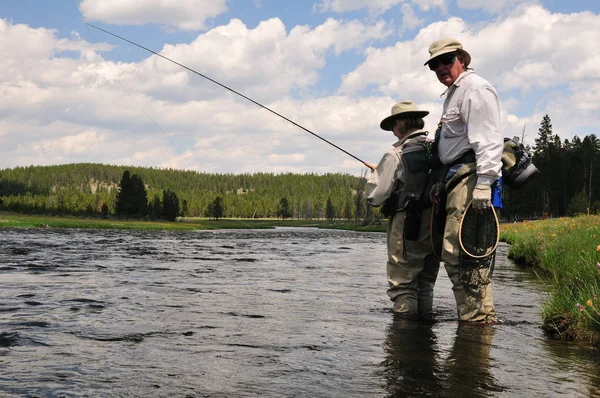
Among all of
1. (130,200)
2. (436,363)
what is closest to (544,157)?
(130,200)

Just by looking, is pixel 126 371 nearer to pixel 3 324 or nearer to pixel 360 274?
pixel 3 324

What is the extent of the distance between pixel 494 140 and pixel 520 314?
269 centimetres

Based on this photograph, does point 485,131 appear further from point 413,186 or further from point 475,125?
point 413,186

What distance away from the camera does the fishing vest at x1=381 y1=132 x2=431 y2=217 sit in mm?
6301

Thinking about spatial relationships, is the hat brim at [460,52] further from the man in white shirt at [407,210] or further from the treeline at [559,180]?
the treeline at [559,180]

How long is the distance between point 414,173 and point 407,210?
1.44 ft

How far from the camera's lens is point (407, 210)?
20.6ft

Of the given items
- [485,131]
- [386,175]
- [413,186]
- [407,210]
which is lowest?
[407,210]

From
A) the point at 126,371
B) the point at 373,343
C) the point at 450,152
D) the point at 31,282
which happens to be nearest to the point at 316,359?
the point at 373,343

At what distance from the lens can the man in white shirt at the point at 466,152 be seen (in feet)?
17.5

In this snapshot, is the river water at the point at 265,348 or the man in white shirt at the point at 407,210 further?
the man in white shirt at the point at 407,210

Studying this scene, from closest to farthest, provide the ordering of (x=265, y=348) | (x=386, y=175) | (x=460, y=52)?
(x=265, y=348), (x=460, y=52), (x=386, y=175)

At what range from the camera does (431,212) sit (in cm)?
618

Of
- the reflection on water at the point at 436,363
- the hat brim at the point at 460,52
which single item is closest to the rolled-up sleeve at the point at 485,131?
the hat brim at the point at 460,52
